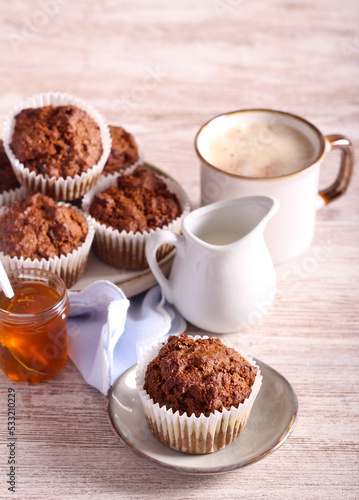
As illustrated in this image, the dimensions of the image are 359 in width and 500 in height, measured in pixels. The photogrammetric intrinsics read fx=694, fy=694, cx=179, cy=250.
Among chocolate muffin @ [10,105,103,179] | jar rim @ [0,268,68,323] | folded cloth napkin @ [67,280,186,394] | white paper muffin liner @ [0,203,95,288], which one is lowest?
folded cloth napkin @ [67,280,186,394]

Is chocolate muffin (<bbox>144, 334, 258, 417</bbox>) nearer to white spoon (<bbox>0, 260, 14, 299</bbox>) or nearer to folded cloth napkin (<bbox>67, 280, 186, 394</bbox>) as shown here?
folded cloth napkin (<bbox>67, 280, 186, 394</bbox>)

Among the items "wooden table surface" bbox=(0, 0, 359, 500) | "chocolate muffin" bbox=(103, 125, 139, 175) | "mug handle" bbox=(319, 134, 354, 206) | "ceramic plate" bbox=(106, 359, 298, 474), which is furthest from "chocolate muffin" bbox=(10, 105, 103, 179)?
"mug handle" bbox=(319, 134, 354, 206)

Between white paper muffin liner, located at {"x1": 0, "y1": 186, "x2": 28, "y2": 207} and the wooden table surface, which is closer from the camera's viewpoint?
the wooden table surface

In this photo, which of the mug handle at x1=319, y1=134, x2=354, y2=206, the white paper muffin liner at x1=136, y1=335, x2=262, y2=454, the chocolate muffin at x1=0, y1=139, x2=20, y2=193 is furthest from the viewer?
the mug handle at x1=319, y1=134, x2=354, y2=206

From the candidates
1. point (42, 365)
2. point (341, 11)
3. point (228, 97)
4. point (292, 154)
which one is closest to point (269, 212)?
point (292, 154)

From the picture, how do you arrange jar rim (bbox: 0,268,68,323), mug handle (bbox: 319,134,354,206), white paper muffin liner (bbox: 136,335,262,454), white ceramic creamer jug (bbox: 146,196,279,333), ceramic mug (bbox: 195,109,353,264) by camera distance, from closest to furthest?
white paper muffin liner (bbox: 136,335,262,454) < jar rim (bbox: 0,268,68,323) < white ceramic creamer jug (bbox: 146,196,279,333) < ceramic mug (bbox: 195,109,353,264) < mug handle (bbox: 319,134,354,206)

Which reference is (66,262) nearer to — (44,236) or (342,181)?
(44,236)
